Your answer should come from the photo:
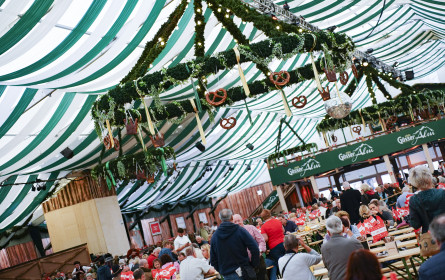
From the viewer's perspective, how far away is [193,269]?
5.32 m

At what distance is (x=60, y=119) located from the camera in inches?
397

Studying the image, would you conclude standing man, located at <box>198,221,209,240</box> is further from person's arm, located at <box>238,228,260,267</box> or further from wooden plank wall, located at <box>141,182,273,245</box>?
person's arm, located at <box>238,228,260,267</box>

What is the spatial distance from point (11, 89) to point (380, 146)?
13.8 metres

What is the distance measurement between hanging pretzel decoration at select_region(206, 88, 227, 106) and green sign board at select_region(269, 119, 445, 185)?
12722 millimetres

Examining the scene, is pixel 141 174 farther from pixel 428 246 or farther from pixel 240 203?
pixel 240 203

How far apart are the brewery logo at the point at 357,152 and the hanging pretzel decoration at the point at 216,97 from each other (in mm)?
12829

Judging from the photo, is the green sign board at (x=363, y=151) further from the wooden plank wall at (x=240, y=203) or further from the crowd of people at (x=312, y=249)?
the crowd of people at (x=312, y=249)

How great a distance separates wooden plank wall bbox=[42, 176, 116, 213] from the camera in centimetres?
1566

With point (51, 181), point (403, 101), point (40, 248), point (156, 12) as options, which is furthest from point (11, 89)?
point (40, 248)

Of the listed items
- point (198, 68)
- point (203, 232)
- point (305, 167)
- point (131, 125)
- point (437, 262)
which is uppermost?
point (198, 68)

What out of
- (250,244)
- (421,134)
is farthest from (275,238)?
(421,134)

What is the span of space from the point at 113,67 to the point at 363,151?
488 inches

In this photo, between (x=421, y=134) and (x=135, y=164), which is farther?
(x=421, y=134)

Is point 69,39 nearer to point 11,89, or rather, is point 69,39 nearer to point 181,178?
point 11,89
